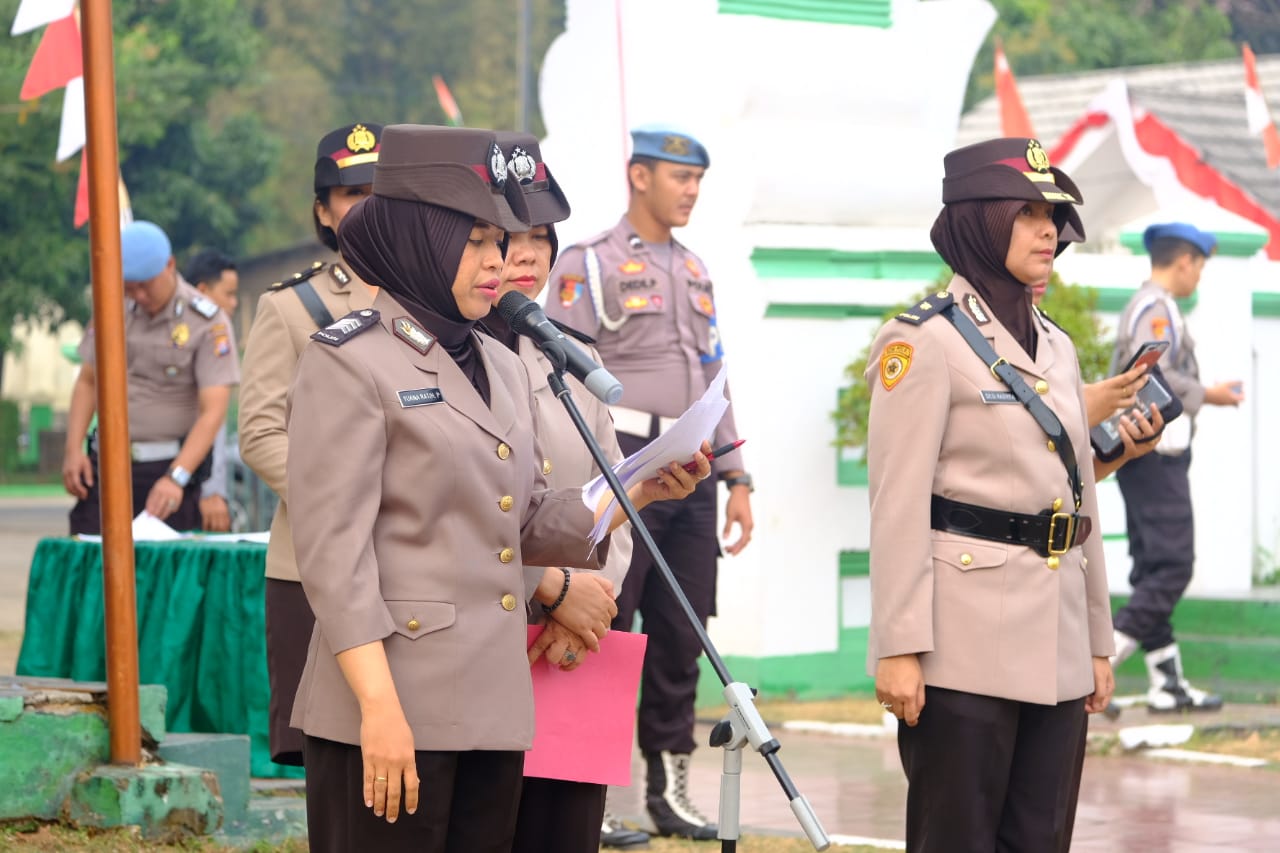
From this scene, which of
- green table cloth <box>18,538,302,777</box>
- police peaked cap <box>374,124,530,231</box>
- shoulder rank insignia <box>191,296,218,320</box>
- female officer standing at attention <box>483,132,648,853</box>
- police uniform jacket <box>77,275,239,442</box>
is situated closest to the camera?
police peaked cap <box>374,124,530,231</box>

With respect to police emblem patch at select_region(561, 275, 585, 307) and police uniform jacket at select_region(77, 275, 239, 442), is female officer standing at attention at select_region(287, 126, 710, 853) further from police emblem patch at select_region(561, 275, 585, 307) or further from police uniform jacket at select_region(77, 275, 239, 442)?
police uniform jacket at select_region(77, 275, 239, 442)

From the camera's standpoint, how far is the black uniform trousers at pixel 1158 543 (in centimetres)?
963

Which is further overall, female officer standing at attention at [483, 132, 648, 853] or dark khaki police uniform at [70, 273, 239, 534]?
dark khaki police uniform at [70, 273, 239, 534]

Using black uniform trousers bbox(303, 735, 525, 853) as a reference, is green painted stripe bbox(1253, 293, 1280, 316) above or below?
above

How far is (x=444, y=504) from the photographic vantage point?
144 inches

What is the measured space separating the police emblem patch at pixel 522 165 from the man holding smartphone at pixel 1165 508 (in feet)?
19.7

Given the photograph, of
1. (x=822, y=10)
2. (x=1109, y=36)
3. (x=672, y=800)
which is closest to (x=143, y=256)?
(x=672, y=800)

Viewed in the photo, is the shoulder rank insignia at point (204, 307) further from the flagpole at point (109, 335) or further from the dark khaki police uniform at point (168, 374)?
the flagpole at point (109, 335)

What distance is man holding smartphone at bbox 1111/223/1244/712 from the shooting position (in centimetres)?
961

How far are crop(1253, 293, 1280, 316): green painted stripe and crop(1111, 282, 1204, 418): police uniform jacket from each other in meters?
2.92

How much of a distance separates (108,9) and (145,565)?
7.35 ft

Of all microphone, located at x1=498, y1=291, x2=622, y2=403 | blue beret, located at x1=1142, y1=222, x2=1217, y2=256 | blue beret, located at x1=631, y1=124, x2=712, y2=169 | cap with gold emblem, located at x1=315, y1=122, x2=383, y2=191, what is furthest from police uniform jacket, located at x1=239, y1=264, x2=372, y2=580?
blue beret, located at x1=1142, y1=222, x2=1217, y2=256

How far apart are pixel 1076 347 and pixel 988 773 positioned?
5.58 meters

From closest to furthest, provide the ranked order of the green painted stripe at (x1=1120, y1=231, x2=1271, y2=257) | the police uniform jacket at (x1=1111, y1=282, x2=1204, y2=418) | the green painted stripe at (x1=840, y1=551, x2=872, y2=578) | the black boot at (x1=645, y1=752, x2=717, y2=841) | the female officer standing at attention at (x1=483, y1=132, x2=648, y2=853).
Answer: the female officer standing at attention at (x1=483, y1=132, x2=648, y2=853) < the black boot at (x1=645, y1=752, x2=717, y2=841) < the police uniform jacket at (x1=1111, y1=282, x2=1204, y2=418) < the green painted stripe at (x1=840, y1=551, x2=872, y2=578) < the green painted stripe at (x1=1120, y1=231, x2=1271, y2=257)
